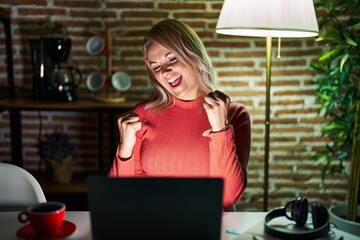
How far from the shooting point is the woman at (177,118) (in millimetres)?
1882

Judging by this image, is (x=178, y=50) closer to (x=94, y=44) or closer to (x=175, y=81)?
(x=175, y=81)

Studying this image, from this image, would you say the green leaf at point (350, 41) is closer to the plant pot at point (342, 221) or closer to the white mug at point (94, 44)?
the plant pot at point (342, 221)

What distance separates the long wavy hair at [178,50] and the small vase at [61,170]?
3.79 feet

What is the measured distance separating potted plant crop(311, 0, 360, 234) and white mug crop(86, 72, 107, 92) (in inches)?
48.6

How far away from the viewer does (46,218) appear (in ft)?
4.13

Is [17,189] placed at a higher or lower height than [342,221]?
higher

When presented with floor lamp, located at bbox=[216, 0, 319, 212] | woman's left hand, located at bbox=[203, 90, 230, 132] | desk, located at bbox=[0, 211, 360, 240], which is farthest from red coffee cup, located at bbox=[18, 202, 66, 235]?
floor lamp, located at bbox=[216, 0, 319, 212]

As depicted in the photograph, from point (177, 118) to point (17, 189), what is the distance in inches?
25.6

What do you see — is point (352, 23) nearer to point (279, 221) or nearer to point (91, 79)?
point (91, 79)

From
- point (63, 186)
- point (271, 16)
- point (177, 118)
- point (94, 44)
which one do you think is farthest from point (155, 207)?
point (94, 44)

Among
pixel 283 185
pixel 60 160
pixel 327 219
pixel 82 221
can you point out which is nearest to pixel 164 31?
pixel 82 221

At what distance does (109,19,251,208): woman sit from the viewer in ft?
6.17

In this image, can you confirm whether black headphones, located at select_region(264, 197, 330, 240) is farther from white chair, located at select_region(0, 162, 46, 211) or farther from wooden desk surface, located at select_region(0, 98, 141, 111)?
wooden desk surface, located at select_region(0, 98, 141, 111)

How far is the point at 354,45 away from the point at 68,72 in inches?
62.9
